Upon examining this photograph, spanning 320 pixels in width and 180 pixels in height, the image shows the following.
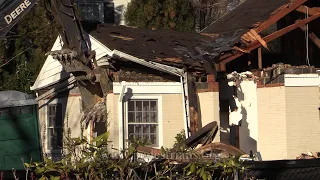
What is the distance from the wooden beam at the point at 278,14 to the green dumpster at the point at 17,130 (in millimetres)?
5727

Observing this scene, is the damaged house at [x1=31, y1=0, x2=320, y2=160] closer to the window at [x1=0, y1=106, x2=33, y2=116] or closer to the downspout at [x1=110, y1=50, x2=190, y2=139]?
the downspout at [x1=110, y1=50, x2=190, y2=139]

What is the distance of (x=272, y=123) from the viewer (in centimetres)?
1556

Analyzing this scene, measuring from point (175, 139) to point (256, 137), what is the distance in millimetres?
1915

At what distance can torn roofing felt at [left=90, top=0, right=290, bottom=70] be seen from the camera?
51.6 feet

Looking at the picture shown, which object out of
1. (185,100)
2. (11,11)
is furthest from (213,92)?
(11,11)

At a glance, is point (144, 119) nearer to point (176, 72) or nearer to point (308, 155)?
point (176, 72)

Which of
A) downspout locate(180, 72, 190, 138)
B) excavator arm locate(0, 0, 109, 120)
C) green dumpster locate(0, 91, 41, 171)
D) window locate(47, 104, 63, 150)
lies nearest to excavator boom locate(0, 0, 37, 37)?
excavator arm locate(0, 0, 109, 120)

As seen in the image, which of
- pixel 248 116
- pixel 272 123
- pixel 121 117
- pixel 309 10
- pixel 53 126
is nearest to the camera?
pixel 121 117

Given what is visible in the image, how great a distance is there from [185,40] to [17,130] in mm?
5787

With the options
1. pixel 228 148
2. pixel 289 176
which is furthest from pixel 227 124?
pixel 289 176

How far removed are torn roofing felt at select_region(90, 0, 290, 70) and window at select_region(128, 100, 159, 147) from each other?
115 cm

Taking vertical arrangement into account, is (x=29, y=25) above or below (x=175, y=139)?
above

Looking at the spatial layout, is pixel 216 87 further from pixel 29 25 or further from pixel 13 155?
pixel 29 25

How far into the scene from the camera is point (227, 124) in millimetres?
17625
